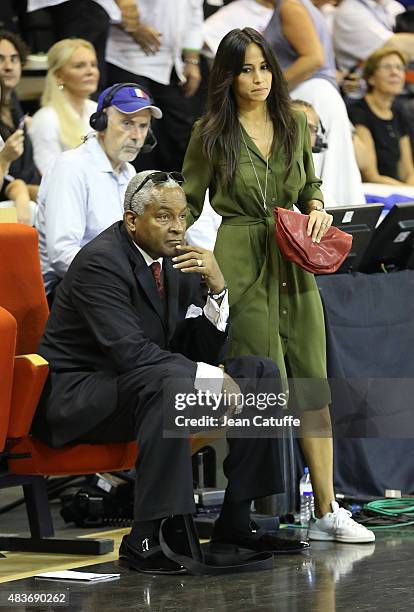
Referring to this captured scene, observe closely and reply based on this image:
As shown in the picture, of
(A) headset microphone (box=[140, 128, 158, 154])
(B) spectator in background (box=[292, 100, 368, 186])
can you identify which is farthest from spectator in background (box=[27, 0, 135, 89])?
(A) headset microphone (box=[140, 128, 158, 154])

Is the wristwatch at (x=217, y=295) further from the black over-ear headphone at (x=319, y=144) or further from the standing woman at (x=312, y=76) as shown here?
the standing woman at (x=312, y=76)

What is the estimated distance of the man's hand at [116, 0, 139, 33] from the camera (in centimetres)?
719

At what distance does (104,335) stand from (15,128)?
2440 mm

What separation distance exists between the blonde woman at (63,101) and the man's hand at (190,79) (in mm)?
1023

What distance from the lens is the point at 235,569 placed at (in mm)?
4086

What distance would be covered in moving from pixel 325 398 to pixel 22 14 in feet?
11.0

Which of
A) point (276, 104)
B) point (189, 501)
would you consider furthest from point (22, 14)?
point (189, 501)

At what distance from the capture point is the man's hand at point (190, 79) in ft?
24.4

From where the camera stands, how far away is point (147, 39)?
7.20 m

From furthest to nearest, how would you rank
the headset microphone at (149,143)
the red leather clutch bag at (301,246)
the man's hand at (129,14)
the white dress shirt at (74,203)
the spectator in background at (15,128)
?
the man's hand at (129,14), the spectator in background at (15,128), the headset microphone at (149,143), the white dress shirt at (74,203), the red leather clutch bag at (301,246)

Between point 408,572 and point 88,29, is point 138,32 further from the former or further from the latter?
point 408,572

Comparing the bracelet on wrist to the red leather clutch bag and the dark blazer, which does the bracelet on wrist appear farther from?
the red leather clutch bag

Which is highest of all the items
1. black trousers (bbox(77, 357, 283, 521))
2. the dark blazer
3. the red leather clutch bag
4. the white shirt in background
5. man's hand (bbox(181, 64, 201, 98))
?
the white shirt in background

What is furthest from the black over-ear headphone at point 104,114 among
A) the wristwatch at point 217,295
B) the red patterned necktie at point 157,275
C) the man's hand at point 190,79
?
the man's hand at point 190,79
